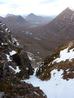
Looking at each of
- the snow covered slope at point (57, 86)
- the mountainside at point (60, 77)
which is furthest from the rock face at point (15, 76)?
the mountainside at point (60, 77)

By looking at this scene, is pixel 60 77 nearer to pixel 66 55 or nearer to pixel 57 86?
pixel 57 86

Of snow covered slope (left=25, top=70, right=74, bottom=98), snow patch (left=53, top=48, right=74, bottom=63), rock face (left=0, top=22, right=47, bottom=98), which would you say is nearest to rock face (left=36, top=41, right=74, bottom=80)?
snow patch (left=53, top=48, right=74, bottom=63)

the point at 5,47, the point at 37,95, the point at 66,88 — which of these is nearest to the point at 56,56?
the point at 5,47

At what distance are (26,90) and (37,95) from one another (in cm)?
130

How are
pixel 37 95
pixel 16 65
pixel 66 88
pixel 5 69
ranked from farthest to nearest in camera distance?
pixel 16 65
pixel 5 69
pixel 66 88
pixel 37 95

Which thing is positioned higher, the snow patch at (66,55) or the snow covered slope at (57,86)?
the snow patch at (66,55)

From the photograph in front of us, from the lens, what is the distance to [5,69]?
1465 inches

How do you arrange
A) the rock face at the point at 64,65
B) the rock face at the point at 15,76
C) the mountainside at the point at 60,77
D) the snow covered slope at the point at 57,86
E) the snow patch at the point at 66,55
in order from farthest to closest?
the snow patch at the point at 66,55 → the rock face at the point at 64,65 → the mountainside at the point at 60,77 → the snow covered slope at the point at 57,86 → the rock face at the point at 15,76

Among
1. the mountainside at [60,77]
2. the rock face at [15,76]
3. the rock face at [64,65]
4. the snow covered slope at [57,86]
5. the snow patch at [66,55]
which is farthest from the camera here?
the snow patch at [66,55]

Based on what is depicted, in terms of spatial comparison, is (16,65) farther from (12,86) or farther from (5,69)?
(12,86)

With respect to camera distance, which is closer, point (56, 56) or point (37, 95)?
point (37, 95)

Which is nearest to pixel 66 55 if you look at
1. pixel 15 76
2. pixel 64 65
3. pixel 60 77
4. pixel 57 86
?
pixel 64 65

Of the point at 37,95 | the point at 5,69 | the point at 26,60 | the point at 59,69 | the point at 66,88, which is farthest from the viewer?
the point at 26,60

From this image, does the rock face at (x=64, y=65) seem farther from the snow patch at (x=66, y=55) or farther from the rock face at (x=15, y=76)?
the rock face at (x=15, y=76)
